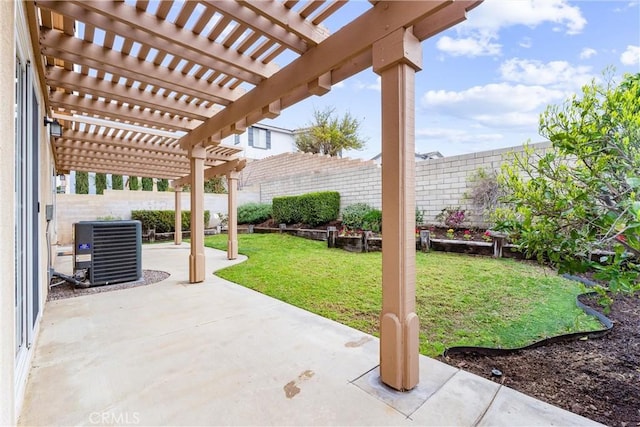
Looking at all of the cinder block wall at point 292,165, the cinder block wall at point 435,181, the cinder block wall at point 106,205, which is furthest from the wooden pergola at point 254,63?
the cinder block wall at point 292,165

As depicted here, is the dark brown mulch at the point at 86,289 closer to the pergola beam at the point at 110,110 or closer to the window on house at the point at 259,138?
the pergola beam at the point at 110,110

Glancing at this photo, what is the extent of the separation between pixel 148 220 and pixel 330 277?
9465mm

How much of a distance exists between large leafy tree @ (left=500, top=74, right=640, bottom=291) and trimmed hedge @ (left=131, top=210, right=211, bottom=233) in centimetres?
1229

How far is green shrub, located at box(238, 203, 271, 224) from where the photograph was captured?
13.5 metres

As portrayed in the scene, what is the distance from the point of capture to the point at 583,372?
2182mm

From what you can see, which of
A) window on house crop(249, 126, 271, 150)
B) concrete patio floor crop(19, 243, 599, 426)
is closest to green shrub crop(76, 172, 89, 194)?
window on house crop(249, 126, 271, 150)

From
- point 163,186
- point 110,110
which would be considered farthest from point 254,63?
point 163,186

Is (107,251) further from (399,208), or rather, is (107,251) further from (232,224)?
(399,208)

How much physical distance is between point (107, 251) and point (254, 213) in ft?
28.7

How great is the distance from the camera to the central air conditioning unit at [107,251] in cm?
463

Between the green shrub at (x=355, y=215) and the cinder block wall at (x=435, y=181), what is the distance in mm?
241

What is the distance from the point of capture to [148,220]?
11539 mm

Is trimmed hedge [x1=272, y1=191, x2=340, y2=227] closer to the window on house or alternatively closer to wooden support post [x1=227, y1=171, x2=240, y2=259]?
wooden support post [x1=227, y1=171, x2=240, y2=259]

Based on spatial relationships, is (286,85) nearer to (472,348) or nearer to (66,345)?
(472,348)
